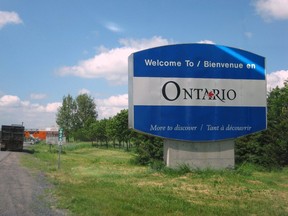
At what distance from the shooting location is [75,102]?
130 meters

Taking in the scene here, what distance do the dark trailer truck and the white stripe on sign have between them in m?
37.5

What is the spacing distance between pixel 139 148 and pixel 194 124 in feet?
30.0

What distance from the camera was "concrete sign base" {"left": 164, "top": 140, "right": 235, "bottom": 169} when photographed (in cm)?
1977

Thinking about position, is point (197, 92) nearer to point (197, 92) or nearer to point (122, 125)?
point (197, 92)

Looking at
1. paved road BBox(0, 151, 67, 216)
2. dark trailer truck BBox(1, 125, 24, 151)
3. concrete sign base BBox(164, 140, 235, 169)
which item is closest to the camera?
paved road BBox(0, 151, 67, 216)

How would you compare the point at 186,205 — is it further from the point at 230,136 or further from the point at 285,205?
the point at 230,136

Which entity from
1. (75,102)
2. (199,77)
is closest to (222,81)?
(199,77)

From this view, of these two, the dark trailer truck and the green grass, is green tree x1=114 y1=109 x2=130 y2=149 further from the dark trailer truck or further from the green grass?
the green grass

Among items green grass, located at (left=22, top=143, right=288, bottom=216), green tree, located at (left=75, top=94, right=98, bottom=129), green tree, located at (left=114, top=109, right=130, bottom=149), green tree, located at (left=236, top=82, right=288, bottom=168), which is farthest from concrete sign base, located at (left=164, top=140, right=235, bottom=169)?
green tree, located at (left=75, top=94, right=98, bottom=129)

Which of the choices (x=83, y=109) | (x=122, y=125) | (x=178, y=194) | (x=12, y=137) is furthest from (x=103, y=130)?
(x=178, y=194)

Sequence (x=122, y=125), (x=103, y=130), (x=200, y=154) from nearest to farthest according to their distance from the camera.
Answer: (x=200, y=154)
(x=122, y=125)
(x=103, y=130)

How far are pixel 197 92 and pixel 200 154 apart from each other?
117 inches

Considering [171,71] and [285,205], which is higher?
[171,71]

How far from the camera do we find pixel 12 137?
53250 millimetres
